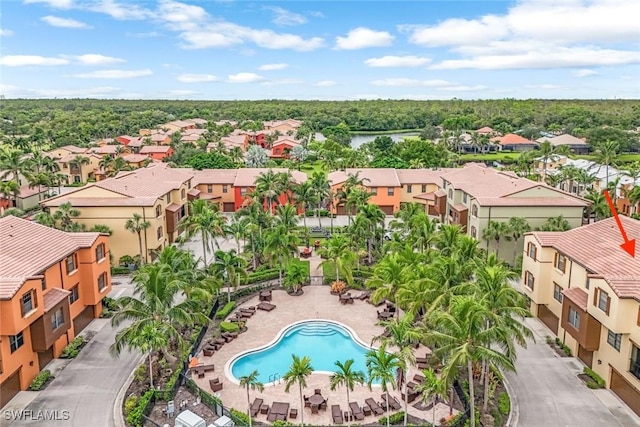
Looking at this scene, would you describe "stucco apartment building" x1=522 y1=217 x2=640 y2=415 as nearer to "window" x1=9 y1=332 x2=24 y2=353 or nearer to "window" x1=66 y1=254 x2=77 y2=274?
"window" x1=9 y1=332 x2=24 y2=353

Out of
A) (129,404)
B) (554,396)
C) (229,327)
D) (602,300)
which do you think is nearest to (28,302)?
(129,404)

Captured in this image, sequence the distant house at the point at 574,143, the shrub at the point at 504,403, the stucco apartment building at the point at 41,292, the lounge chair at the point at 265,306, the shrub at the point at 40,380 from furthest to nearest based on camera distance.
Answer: the distant house at the point at 574,143 → the lounge chair at the point at 265,306 → the shrub at the point at 40,380 → the stucco apartment building at the point at 41,292 → the shrub at the point at 504,403

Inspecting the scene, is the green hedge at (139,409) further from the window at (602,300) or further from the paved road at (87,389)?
the window at (602,300)

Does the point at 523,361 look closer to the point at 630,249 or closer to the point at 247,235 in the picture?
the point at 630,249

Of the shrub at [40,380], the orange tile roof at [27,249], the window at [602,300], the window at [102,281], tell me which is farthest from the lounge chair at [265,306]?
the window at [602,300]

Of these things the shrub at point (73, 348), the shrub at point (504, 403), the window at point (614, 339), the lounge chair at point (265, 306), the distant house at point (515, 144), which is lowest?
the shrub at point (504, 403)

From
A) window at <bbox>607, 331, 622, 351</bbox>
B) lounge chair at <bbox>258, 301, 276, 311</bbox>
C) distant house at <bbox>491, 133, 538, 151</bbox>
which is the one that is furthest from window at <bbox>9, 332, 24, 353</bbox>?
distant house at <bbox>491, 133, 538, 151</bbox>
